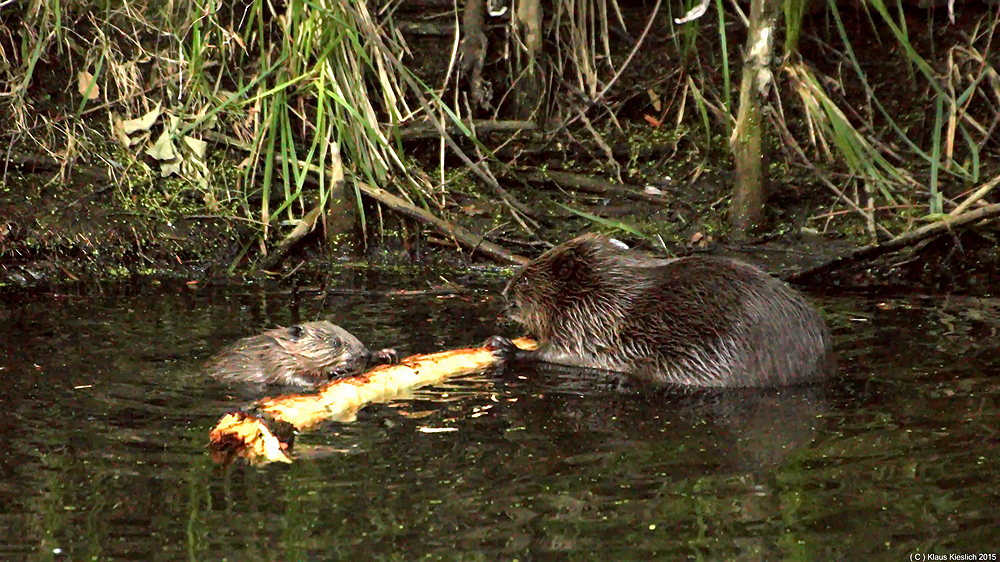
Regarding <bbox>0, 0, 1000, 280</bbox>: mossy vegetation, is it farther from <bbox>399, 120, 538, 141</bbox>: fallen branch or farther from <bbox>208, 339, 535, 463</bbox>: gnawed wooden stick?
<bbox>208, 339, 535, 463</bbox>: gnawed wooden stick

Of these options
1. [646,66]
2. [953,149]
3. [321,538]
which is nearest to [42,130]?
[646,66]

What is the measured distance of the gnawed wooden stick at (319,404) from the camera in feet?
13.2

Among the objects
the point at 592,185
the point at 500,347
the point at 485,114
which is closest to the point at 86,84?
the point at 485,114

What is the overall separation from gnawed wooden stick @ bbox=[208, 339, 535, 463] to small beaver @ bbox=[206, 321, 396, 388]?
0.86ft

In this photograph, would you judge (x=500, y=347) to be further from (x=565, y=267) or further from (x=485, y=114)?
(x=485, y=114)

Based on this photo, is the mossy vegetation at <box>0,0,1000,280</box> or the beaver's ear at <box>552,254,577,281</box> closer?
the beaver's ear at <box>552,254,577,281</box>

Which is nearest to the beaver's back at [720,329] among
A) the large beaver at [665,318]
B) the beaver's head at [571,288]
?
the large beaver at [665,318]

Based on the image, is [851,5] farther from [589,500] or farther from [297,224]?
[589,500]

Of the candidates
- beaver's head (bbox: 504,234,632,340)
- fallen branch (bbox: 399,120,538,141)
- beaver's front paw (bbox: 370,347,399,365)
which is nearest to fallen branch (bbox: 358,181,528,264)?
fallen branch (bbox: 399,120,538,141)

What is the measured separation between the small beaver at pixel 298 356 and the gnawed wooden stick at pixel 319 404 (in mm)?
261

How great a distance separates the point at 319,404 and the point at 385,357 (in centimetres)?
80

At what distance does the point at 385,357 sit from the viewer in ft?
17.0

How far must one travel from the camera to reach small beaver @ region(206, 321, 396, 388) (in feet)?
16.8

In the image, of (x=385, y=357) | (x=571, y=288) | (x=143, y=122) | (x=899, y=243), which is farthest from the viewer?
(x=143, y=122)
